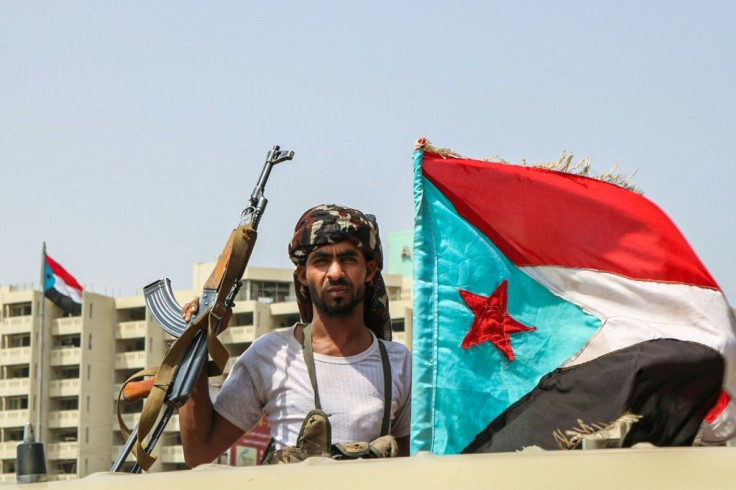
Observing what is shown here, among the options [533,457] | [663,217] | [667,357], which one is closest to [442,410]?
[667,357]

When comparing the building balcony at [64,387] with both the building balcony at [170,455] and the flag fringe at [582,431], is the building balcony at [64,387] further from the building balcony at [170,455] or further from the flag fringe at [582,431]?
the flag fringe at [582,431]

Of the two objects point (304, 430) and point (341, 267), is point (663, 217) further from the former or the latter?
point (304, 430)

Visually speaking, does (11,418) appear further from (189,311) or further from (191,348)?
(191,348)

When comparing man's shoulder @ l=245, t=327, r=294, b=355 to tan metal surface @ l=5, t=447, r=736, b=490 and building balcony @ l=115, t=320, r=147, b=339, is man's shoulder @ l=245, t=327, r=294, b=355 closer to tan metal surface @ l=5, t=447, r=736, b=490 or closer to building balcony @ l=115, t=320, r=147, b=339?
tan metal surface @ l=5, t=447, r=736, b=490

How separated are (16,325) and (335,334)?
2842 inches

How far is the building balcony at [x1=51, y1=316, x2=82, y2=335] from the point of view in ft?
246

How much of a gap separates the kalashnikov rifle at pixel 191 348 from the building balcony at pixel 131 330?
7144 cm

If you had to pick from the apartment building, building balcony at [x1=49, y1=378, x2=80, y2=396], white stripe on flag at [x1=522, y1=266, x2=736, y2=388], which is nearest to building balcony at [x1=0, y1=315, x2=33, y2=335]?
the apartment building

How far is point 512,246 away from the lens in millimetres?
5027

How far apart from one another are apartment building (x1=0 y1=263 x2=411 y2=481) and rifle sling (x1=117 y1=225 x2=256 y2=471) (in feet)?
217

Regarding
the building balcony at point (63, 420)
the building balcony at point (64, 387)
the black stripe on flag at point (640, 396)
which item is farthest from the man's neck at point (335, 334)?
the building balcony at point (63, 420)

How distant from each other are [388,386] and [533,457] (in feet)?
6.26

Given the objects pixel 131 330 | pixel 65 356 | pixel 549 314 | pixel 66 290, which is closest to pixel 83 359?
pixel 65 356

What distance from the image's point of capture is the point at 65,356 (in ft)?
248
